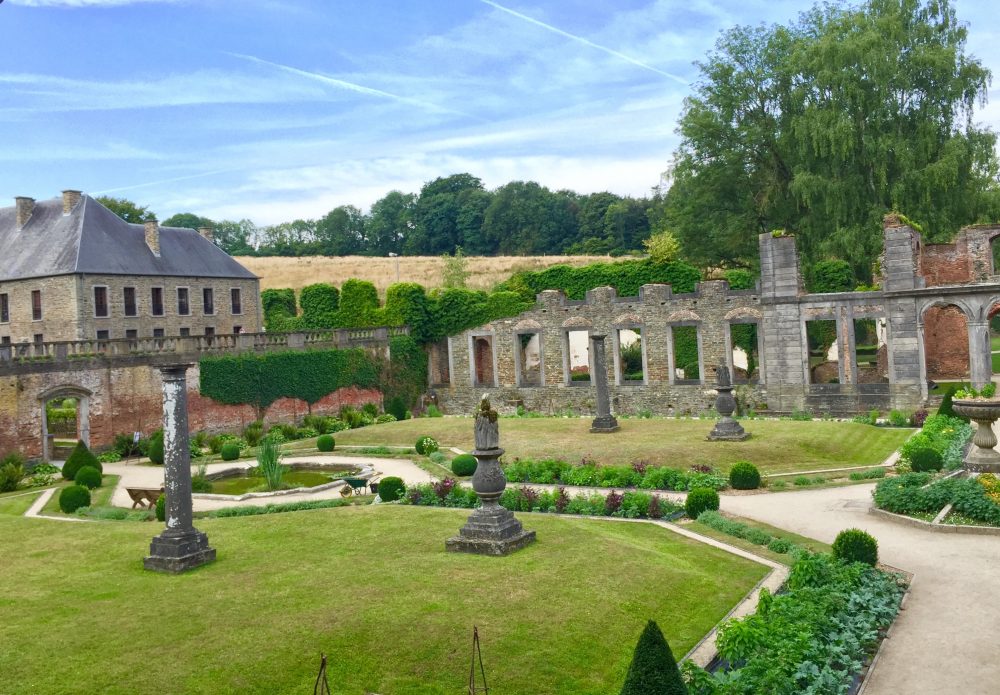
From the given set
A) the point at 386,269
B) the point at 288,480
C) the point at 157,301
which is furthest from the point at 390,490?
the point at 386,269

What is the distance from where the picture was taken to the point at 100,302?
39438 mm

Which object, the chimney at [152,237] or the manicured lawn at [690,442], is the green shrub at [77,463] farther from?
the chimney at [152,237]

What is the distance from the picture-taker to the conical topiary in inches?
309

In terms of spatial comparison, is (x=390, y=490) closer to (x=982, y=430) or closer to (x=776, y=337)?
(x=982, y=430)

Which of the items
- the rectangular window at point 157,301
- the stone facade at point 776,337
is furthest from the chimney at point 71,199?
the stone facade at point 776,337

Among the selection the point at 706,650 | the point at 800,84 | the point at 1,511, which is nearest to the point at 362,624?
the point at 706,650

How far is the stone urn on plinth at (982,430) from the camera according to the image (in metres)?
17.7

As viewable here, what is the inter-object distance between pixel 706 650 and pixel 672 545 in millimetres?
4244

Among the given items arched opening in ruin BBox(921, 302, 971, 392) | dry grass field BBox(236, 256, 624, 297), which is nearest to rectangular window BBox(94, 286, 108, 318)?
dry grass field BBox(236, 256, 624, 297)

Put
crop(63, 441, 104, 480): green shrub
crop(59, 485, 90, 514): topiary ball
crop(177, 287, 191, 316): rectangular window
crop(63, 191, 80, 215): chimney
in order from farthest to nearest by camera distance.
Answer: crop(177, 287, 191, 316): rectangular window
crop(63, 191, 80, 215): chimney
crop(63, 441, 104, 480): green shrub
crop(59, 485, 90, 514): topiary ball

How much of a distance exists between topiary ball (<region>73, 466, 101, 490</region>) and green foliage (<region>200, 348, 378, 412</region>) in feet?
33.7

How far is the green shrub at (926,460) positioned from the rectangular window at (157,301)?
3552cm

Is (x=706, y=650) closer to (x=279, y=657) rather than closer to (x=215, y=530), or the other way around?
(x=279, y=657)

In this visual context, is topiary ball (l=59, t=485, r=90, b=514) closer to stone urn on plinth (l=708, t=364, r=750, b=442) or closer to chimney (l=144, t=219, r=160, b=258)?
stone urn on plinth (l=708, t=364, r=750, b=442)
